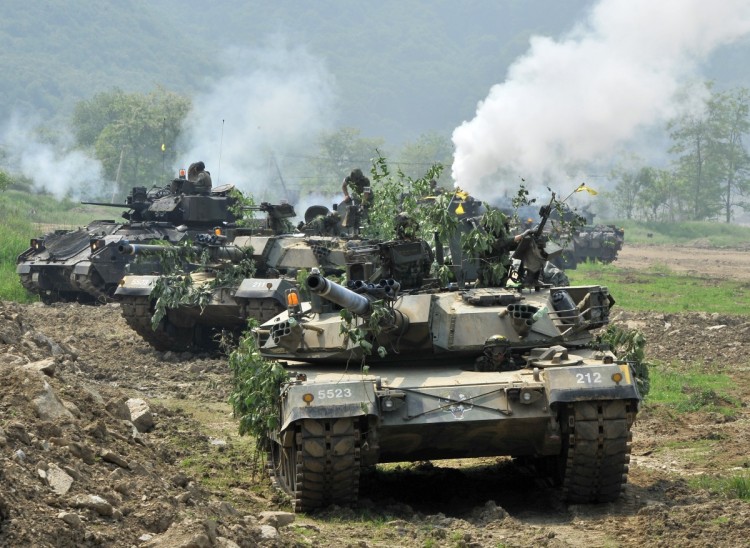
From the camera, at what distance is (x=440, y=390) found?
11258mm

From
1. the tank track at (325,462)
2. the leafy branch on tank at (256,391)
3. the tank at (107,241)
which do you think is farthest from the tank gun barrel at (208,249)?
the tank track at (325,462)

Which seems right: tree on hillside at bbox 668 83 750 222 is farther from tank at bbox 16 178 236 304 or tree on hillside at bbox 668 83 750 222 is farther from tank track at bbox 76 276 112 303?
tank track at bbox 76 276 112 303

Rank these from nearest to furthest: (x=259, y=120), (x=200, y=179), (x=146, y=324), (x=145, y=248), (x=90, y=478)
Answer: (x=90, y=478), (x=146, y=324), (x=145, y=248), (x=200, y=179), (x=259, y=120)

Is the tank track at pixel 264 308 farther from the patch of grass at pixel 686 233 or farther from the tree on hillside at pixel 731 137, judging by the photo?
the tree on hillside at pixel 731 137

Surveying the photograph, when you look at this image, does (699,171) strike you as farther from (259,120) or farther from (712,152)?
(259,120)

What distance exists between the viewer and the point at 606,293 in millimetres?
13766

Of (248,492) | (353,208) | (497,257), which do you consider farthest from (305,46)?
(248,492)

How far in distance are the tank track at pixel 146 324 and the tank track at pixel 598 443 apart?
11.4 meters

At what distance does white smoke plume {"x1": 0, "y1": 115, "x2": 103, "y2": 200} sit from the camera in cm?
6162

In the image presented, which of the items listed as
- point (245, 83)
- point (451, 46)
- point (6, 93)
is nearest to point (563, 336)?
point (245, 83)

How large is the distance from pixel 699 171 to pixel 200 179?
182 ft

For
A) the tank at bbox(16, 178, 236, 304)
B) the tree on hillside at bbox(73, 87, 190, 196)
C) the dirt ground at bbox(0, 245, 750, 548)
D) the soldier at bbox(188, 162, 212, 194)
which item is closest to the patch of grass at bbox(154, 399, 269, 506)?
the dirt ground at bbox(0, 245, 750, 548)

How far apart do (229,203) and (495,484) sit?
A: 17.2 metres

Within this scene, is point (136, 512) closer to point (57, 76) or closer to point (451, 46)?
point (57, 76)
